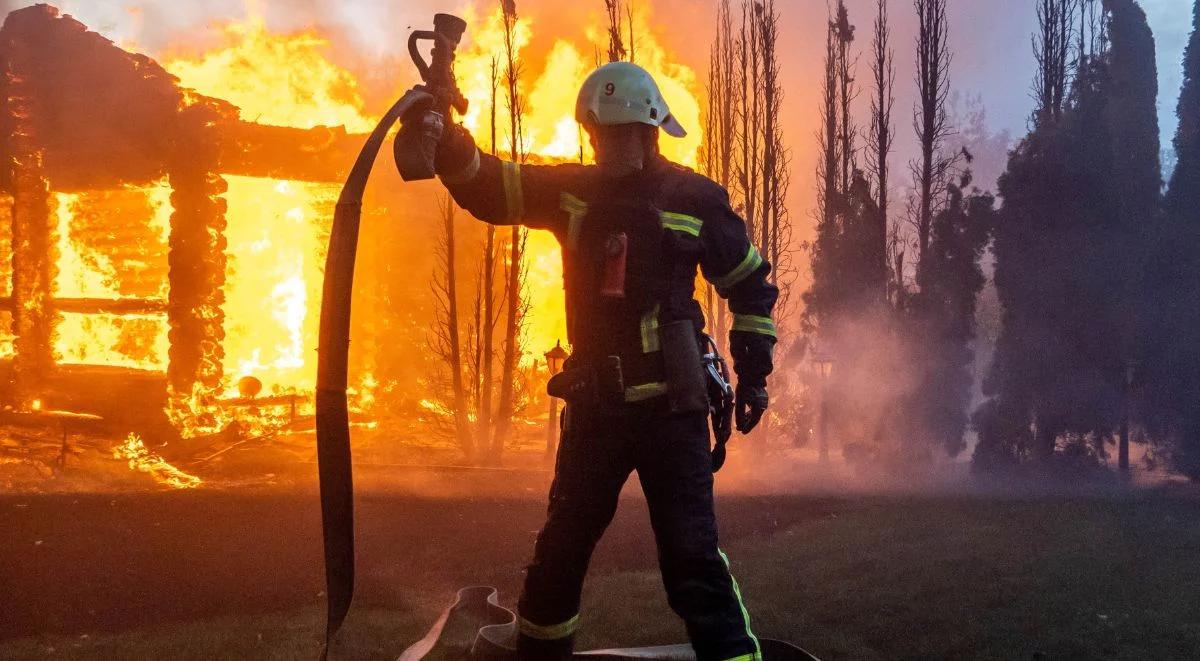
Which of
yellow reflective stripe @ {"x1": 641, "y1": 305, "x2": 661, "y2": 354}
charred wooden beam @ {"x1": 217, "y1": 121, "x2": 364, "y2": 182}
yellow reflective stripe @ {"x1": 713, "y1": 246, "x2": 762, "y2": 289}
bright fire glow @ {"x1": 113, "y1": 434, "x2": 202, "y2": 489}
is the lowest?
bright fire glow @ {"x1": 113, "y1": 434, "x2": 202, "y2": 489}

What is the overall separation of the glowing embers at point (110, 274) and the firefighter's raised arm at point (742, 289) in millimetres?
12856

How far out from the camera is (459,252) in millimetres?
16375

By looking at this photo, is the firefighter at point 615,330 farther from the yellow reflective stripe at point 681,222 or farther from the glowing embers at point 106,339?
the glowing embers at point 106,339

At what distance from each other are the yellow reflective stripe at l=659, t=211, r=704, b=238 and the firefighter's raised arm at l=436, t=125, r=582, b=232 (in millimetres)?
397

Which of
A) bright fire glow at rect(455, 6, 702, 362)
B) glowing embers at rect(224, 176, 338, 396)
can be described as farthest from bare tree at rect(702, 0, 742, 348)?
glowing embers at rect(224, 176, 338, 396)

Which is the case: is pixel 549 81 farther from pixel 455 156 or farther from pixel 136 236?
pixel 455 156

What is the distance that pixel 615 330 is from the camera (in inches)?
114

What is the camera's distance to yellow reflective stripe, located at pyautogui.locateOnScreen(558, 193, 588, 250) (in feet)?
9.55

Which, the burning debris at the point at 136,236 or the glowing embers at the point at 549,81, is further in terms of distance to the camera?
the glowing embers at the point at 549,81

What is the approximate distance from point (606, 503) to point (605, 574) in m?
2.87

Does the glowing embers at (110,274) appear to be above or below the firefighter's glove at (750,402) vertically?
above

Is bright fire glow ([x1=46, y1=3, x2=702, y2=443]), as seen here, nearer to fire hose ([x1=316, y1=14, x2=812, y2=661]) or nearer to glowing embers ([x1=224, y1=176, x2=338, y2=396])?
glowing embers ([x1=224, y1=176, x2=338, y2=396])

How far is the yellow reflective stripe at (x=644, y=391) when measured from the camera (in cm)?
283

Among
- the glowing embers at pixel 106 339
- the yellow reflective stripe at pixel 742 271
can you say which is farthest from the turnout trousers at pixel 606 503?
the glowing embers at pixel 106 339
